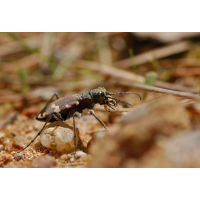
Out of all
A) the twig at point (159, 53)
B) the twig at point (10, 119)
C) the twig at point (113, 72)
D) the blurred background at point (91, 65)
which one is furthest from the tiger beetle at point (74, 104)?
the twig at point (159, 53)

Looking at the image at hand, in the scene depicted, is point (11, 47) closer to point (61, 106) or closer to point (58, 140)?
point (61, 106)

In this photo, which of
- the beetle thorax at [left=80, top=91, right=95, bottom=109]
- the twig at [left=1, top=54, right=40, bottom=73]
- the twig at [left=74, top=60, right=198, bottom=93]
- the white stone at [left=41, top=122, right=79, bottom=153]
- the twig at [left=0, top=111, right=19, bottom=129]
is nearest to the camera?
the white stone at [left=41, top=122, right=79, bottom=153]

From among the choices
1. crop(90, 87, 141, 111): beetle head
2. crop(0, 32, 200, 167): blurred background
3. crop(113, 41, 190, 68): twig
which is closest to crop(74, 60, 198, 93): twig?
crop(0, 32, 200, 167): blurred background

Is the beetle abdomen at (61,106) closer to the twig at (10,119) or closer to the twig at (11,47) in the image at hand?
the twig at (10,119)

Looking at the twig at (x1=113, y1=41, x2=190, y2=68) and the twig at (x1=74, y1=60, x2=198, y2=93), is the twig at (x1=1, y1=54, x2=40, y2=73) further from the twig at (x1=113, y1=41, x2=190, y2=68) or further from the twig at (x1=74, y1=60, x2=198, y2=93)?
the twig at (x1=113, y1=41, x2=190, y2=68)

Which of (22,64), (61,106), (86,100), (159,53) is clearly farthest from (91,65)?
(61,106)

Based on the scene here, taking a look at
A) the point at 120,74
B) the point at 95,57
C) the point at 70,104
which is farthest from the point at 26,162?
the point at 95,57

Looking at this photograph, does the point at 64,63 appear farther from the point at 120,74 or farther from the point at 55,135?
the point at 55,135
